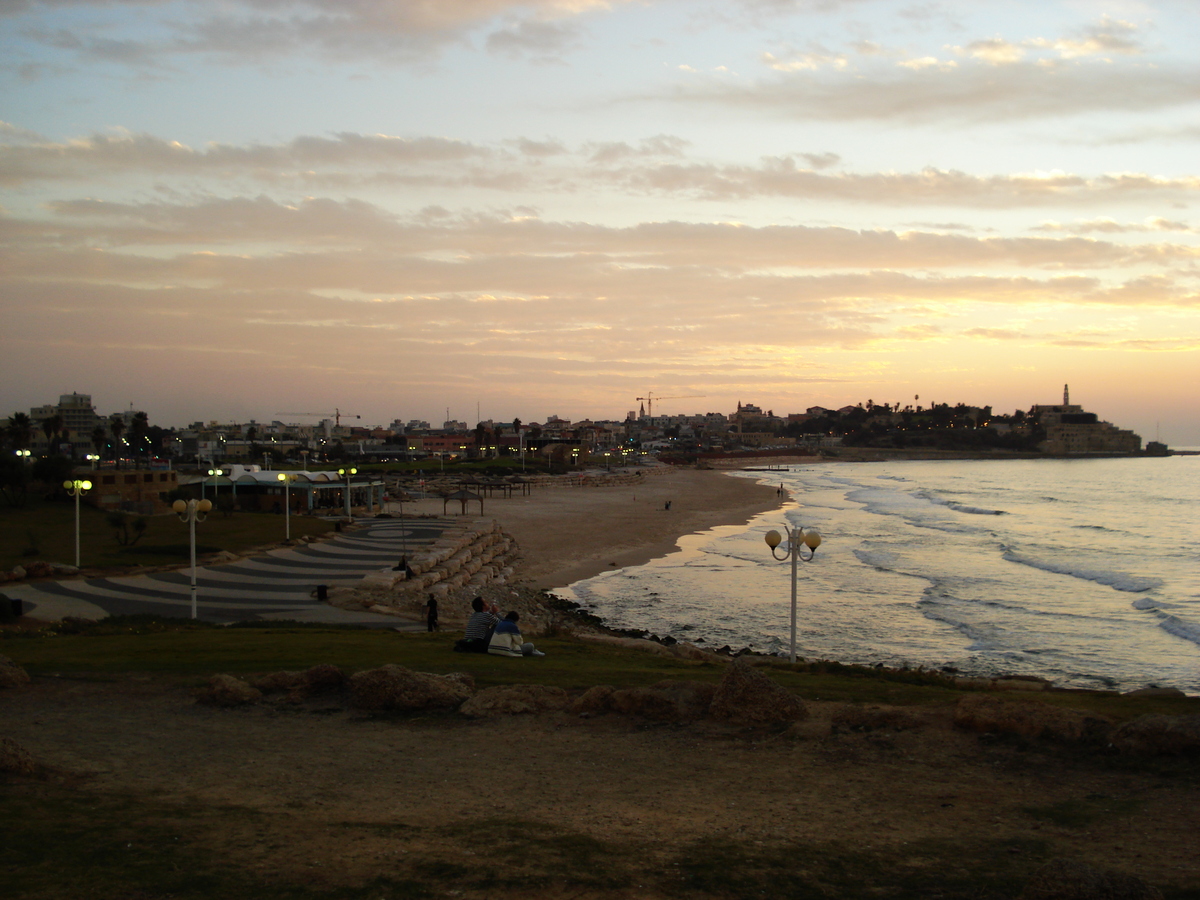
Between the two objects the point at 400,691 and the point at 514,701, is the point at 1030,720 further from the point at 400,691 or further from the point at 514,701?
the point at 400,691

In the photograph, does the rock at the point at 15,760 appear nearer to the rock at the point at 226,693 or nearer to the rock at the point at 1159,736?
the rock at the point at 226,693

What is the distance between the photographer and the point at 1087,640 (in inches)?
804

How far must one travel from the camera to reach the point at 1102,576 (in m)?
30.7

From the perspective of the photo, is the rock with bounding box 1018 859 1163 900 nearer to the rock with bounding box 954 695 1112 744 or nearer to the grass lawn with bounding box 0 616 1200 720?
the rock with bounding box 954 695 1112 744

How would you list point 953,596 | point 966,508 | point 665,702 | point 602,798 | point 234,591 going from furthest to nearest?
point 966,508 → point 953,596 → point 234,591 → point 665,702 → point 602,798

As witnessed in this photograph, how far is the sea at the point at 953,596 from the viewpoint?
18766mm

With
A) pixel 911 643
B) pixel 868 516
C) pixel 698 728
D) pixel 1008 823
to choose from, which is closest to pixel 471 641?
pixel 698 728

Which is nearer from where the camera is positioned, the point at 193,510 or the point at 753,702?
the point at 753,702

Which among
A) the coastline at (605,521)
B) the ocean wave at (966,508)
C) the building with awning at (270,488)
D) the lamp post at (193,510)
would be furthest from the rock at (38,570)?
the ocean wave at (966,508)

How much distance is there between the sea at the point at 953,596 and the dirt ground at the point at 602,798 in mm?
10769

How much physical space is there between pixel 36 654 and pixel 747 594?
19792 millimetres

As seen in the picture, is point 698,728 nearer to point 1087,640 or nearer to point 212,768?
point 212,768

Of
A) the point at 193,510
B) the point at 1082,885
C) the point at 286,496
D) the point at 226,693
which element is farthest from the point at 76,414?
the point at 1082,885

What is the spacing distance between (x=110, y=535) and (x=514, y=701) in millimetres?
24820
